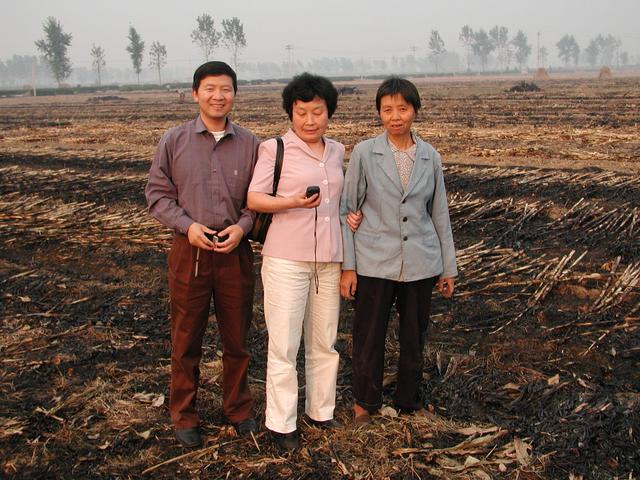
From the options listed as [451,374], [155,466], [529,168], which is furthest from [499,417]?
[529,168]

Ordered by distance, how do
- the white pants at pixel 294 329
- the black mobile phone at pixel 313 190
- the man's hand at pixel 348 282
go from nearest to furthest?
the black mobile phone at pixel 313 190, the white pants at pixel 294 329, the man's hand at pixel 348 282

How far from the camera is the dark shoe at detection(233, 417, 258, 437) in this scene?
3312 millimetres

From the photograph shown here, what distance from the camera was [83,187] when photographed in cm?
1037

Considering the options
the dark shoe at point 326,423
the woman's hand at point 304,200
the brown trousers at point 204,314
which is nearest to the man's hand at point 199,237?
the brown trousers at point 204,314

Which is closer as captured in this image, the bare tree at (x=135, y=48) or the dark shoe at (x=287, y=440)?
the dark shoe at (x=287, y=440)

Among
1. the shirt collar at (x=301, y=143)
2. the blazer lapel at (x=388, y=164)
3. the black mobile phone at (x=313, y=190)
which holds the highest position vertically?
the shirt collar at (x=301, y=143)

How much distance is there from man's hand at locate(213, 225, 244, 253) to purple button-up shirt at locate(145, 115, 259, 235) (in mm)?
47

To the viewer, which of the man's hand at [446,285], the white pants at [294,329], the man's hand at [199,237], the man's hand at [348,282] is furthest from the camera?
the man's hand at [446,285]

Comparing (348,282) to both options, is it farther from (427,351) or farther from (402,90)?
(427,351)

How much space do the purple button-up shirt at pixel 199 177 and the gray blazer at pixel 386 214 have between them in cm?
51

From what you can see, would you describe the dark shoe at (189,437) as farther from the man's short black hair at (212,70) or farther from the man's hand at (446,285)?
the man's short black hair at (212,70)

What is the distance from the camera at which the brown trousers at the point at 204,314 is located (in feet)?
10.1

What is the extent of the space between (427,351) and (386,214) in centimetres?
161

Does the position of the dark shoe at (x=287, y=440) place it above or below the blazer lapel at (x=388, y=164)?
below
